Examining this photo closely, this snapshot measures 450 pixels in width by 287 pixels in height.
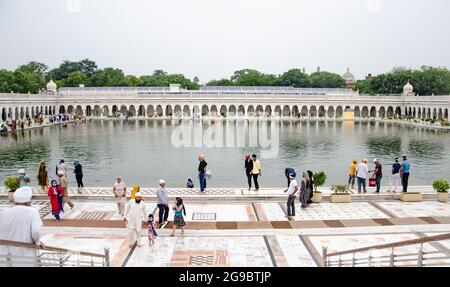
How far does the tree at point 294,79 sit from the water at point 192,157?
65879 millimetres

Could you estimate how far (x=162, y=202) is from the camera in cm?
1127

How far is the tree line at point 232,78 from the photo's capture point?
3030 inches

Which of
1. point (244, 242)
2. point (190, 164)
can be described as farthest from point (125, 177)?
point (244, 242)

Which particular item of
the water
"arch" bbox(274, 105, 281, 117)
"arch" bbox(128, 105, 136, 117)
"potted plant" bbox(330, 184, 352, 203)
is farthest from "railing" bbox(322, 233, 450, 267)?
"arch" bbox(128, 105, 136, 117)

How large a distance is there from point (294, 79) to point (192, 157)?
80.1m

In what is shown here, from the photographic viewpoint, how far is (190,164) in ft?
78.5

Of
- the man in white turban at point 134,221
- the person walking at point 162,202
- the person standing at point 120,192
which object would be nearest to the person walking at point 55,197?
the person standing at point 120,192

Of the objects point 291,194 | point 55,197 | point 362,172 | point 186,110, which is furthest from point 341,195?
point 186,110

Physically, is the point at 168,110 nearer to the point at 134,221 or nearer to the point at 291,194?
the point at 291,194

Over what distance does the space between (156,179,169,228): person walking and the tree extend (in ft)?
308

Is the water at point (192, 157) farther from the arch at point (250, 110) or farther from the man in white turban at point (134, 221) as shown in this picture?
the arch at point (250, 110)

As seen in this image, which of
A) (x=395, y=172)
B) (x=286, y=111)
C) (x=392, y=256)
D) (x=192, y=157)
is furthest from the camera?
(x=286, y=111)
